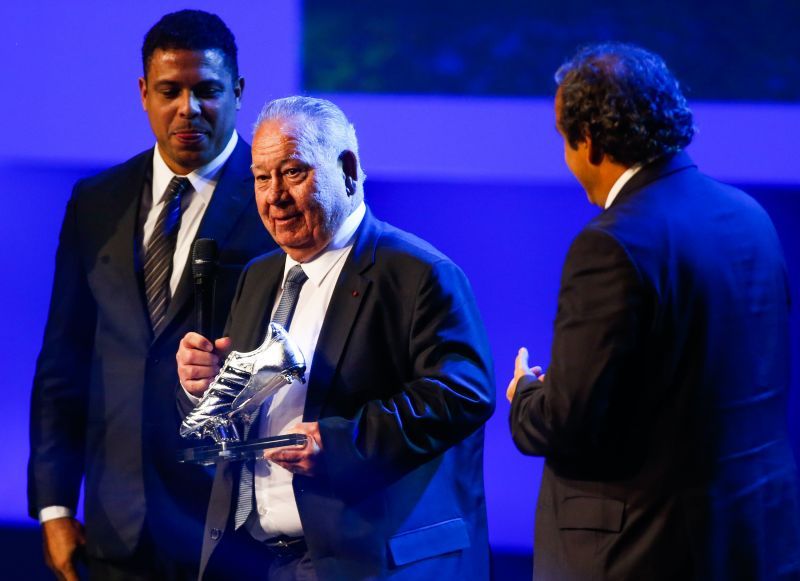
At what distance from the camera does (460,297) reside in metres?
2.16

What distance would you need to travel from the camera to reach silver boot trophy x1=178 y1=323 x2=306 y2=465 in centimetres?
198

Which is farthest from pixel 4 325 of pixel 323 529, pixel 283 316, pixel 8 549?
pixel 323 529

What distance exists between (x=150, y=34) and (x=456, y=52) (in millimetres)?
895

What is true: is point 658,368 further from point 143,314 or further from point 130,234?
point 130,234

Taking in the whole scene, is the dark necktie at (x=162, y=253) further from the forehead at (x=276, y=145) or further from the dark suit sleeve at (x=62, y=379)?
the forehead at (x=276, y=145)

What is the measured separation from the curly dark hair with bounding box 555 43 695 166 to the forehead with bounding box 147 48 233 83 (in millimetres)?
1137

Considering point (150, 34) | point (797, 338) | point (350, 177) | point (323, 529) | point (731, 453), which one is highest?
point (150, 34)

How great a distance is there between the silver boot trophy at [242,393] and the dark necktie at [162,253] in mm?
556

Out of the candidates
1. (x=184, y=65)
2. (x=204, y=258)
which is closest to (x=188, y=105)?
(x=184, y=65)

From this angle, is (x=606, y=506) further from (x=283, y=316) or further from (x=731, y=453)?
(x=283, y=316)

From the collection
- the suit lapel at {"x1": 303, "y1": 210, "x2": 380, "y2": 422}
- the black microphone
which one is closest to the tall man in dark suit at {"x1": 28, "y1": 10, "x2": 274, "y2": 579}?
the black microphone

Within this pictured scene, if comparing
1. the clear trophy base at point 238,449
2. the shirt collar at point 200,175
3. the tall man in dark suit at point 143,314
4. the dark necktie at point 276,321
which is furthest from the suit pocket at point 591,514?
the shirt collar at point 200,175

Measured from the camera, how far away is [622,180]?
1854 mm

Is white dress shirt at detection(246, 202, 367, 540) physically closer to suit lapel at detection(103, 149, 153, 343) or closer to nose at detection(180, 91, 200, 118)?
suit lapel at detection(103, 149, 153, 343)
